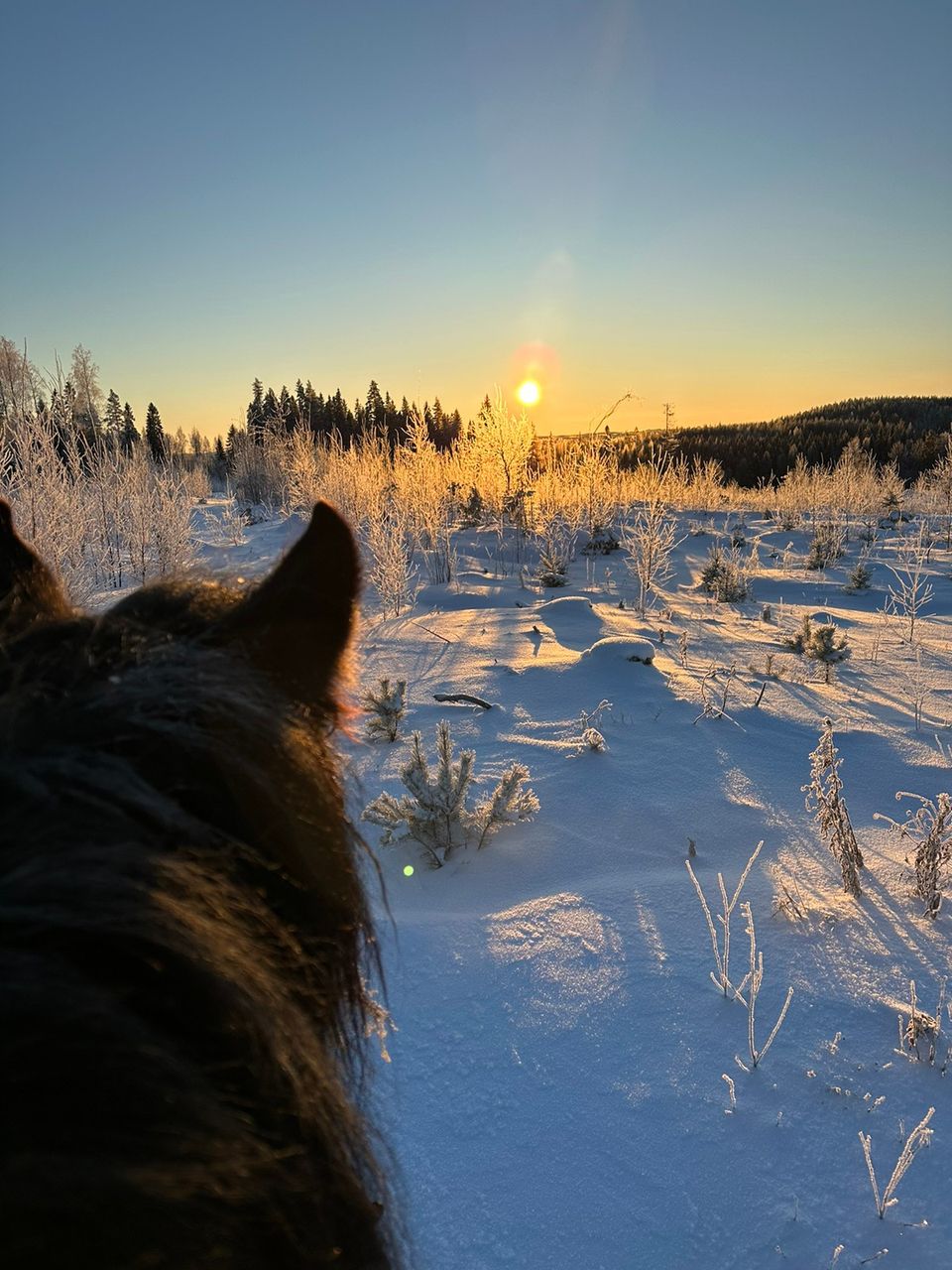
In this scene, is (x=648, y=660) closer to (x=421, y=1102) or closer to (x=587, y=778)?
(x=587, y=778)

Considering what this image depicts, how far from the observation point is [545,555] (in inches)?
415

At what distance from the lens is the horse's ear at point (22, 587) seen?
2.34ft

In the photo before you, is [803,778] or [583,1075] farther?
[803,778]

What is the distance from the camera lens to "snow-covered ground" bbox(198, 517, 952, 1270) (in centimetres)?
133

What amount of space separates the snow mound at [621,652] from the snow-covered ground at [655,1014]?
1.00 metres

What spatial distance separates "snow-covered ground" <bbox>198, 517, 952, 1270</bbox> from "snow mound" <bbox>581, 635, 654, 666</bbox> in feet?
3.26

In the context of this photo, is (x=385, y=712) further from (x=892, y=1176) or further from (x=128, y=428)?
(x=128, y=428)

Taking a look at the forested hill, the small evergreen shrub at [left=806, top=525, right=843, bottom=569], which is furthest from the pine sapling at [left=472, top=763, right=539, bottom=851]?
the forested hill

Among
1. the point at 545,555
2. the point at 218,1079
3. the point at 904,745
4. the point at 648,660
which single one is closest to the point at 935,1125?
the point at 218,1079

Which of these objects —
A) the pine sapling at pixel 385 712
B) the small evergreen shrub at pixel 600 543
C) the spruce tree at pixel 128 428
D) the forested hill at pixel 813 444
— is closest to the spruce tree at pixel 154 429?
the spruce tree at pixel 128 428

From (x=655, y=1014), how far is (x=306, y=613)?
1.68m

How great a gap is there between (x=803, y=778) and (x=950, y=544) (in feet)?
37.6

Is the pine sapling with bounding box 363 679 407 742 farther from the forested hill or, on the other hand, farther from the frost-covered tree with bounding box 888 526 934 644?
the forested hill

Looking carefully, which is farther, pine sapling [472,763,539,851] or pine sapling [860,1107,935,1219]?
pine sapling [472,763,539,851]
